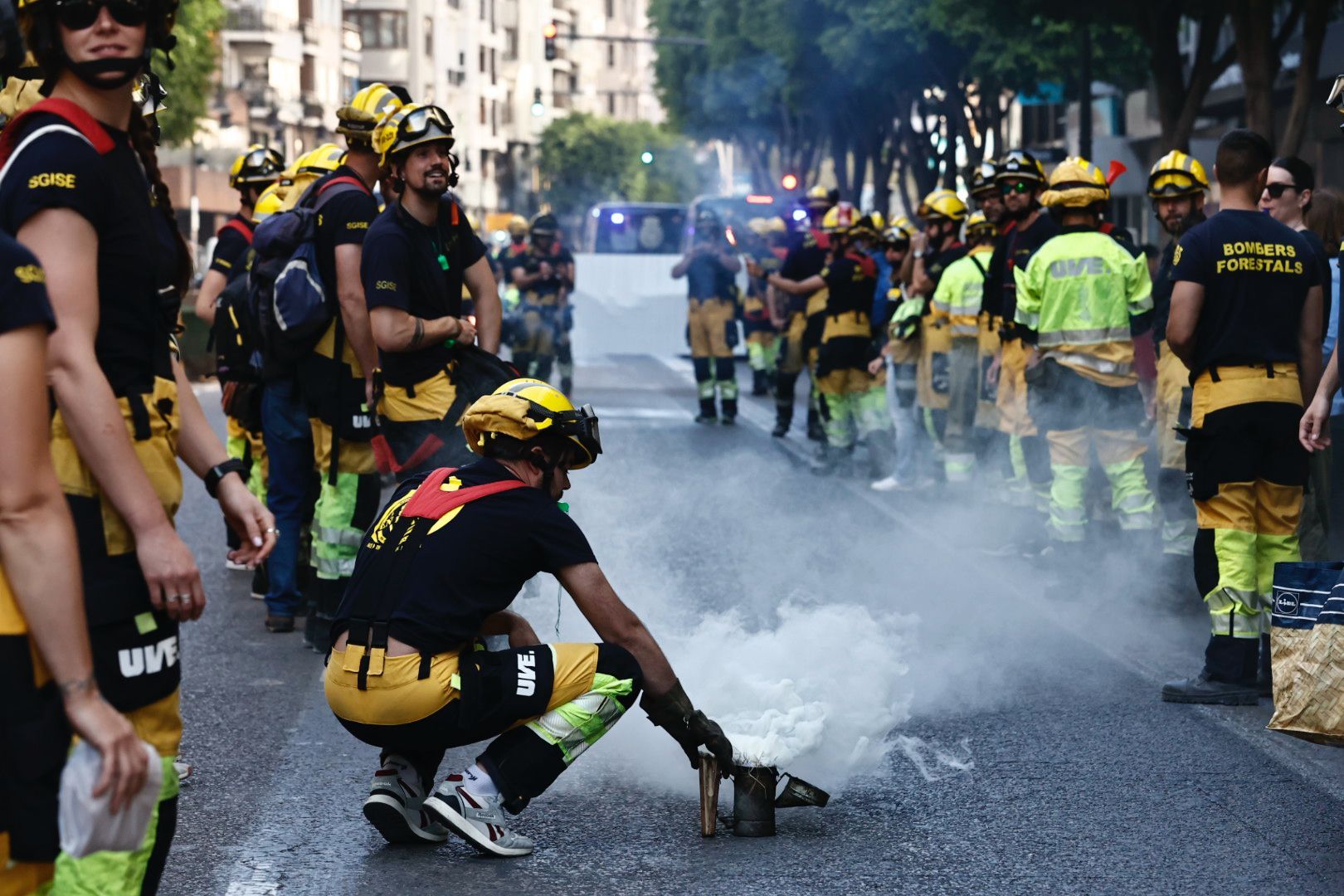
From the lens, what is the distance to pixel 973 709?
6.47 metres

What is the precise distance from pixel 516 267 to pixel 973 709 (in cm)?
1348

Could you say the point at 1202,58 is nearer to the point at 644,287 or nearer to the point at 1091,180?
the point at 644,287

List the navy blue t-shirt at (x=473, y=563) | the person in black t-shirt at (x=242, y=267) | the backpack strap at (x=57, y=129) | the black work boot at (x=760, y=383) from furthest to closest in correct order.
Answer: the black work boot at (x=760, y=383)
the person in black t-shirt at (x=242, y=267)
the navy blue t-shirt at (x=473, y=563)
the backpack strap at (x=57, y=129)

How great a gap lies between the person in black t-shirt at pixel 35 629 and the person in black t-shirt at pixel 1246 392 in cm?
472

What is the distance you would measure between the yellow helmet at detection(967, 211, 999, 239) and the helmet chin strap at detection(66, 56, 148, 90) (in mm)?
9242

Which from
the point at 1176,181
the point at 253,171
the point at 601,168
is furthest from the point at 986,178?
the point at 601,168

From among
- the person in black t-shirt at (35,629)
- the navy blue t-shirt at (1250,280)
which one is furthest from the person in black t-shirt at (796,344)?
the person in black t-shirt at (35,629)

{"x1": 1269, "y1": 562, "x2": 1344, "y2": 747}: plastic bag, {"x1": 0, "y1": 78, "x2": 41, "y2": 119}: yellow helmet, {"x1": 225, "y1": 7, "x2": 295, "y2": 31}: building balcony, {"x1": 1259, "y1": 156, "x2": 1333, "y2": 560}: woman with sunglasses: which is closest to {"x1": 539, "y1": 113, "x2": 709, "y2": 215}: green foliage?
{"x1": 225, "y1": 7, "x2": 295, "y2": 31}: building balcony

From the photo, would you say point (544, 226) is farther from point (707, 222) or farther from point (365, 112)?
point (365, 112)

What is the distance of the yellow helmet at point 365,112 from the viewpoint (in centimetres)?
689

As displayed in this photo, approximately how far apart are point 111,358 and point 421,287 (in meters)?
3.72

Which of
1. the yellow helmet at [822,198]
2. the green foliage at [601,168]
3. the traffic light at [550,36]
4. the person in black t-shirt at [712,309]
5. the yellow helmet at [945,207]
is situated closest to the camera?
the yellow helmet at [945,207]

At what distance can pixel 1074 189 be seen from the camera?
346 inches

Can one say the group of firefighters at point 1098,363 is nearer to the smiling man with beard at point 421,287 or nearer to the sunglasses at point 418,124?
the smiling man with beard at point 421,287
